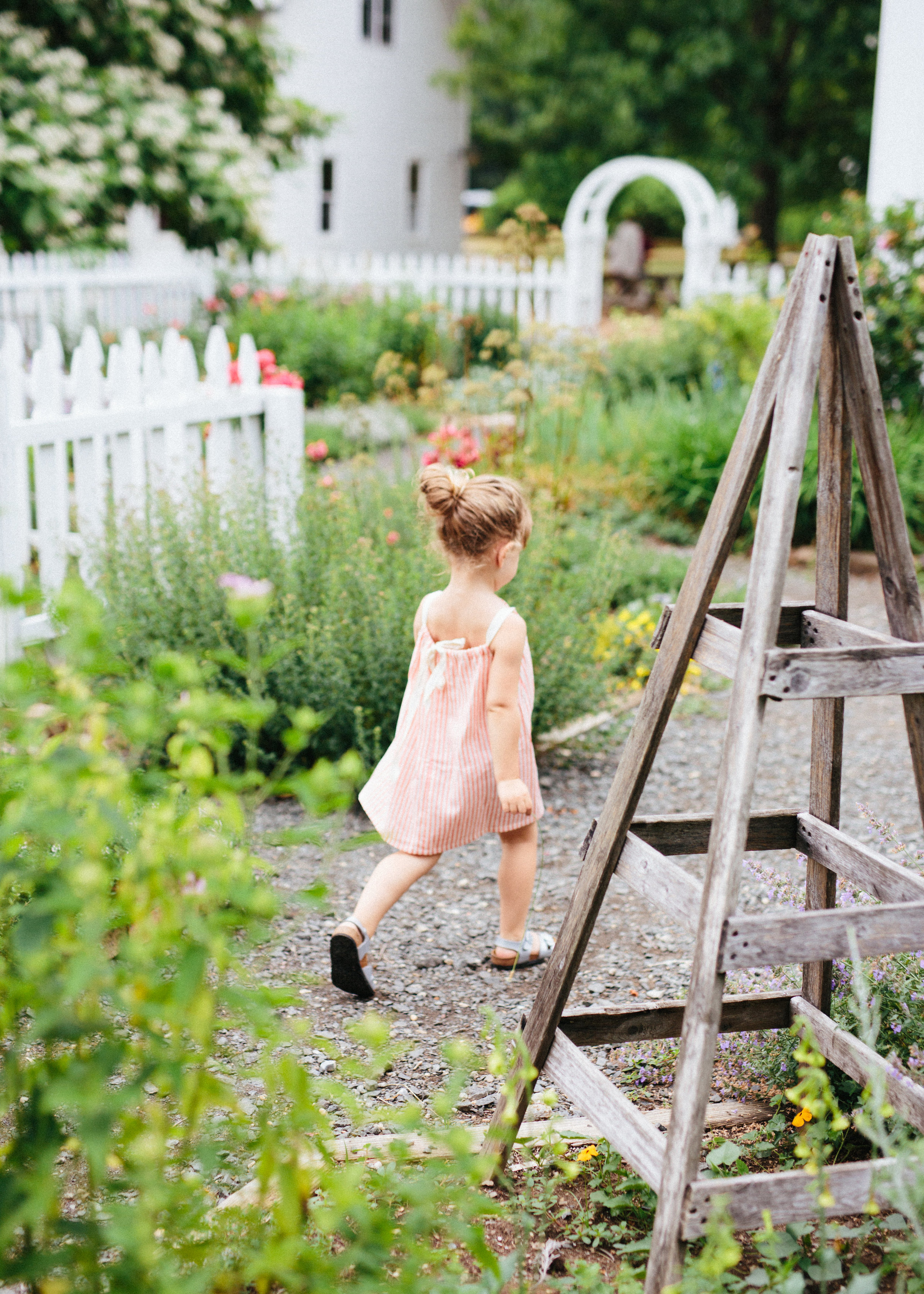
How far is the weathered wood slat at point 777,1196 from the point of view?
1.62m

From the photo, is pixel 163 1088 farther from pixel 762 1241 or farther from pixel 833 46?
pixel 833 46

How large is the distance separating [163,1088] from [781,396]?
3.97 ft

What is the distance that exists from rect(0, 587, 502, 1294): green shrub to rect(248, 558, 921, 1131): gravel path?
0.55ft

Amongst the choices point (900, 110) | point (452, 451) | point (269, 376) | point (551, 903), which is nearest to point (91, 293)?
point (269, 376)

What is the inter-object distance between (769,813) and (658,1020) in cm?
42

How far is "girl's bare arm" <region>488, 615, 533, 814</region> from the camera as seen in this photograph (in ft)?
8.52

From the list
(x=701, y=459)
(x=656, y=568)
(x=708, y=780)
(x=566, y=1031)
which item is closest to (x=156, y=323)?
(x=701, y=459)

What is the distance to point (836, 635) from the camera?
1.90 metres

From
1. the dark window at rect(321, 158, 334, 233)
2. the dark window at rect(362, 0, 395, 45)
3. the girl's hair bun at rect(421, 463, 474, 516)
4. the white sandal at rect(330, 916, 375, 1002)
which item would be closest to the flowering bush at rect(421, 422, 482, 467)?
the girl's hair bun at rect(421, 463, 474, 516)

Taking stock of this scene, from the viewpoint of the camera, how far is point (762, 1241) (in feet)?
5.74

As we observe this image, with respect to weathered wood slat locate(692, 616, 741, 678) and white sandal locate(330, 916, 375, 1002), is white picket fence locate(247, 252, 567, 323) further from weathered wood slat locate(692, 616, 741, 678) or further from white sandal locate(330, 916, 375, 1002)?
weathered wood slat locate(692, 616, 741, 678)

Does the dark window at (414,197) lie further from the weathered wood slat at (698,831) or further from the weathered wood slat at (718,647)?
the weathered wood slat at (718,647)

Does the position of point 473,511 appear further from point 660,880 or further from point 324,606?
point 324,606

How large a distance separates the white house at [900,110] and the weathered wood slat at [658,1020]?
713 cm
